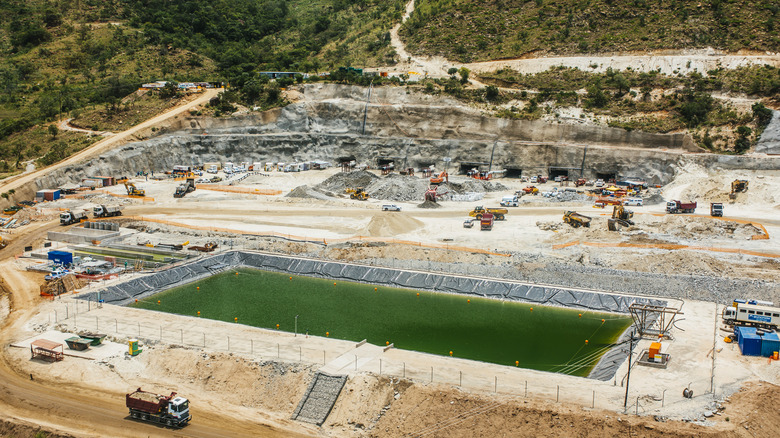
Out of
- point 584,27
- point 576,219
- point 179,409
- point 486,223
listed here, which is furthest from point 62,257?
point 584,27

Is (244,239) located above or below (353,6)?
below

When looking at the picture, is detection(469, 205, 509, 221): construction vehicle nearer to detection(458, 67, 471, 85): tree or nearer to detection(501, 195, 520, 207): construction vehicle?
detection(501, 195, 520, 207): construction vehicle

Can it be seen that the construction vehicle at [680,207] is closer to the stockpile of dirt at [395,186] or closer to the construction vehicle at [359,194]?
the stockpile of dirt at [395,186]

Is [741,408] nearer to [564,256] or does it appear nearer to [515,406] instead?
[515,406]

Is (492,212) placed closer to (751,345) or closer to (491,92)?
(751,345)

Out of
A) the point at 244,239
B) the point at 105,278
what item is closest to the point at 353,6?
the point at 244,239

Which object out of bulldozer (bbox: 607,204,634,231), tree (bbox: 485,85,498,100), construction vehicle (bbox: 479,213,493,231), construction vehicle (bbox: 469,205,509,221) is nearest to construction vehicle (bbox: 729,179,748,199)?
bulldozer (bbox: 607,204,634,231)
